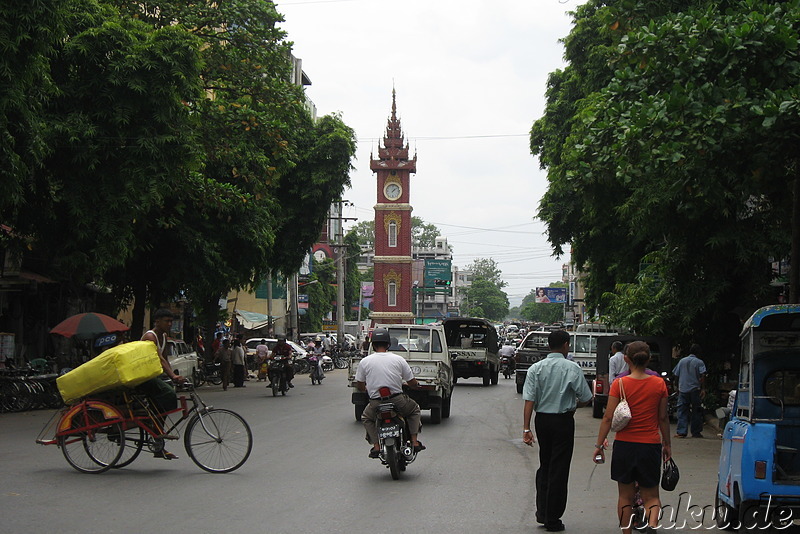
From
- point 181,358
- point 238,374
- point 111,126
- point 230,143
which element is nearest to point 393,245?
point 238,374

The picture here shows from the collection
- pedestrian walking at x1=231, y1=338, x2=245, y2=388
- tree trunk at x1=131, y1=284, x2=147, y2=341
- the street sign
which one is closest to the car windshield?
tree trunk at x1=131, y1=284, x2=147, y2=341

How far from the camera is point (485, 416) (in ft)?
70.5

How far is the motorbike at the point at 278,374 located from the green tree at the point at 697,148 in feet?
34.3

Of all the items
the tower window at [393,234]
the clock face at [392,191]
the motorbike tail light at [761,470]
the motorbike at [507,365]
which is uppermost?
the clock face at [392,191]

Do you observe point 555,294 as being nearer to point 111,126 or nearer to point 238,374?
point 238,374

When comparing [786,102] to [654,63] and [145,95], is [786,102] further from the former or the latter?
[145,95]

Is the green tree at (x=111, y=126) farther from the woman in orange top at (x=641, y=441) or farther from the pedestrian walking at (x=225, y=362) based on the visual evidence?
the woman in orange top at (x=641, y=441)

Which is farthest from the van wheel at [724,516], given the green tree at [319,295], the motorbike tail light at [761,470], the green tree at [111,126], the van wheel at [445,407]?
the green tree at [319,295]

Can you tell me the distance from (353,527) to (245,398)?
753 inches

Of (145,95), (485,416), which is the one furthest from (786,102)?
(145,95)

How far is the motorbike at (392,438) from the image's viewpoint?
1101 cm

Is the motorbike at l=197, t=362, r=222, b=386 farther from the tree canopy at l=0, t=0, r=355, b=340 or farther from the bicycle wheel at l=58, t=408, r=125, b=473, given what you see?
the bicycle wheel at l=58, t=408, r=125, b=473

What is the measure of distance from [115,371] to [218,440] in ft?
4.80

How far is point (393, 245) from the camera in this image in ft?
320
